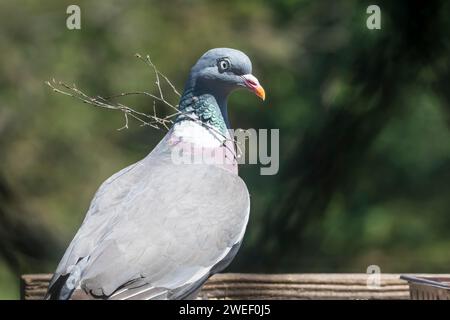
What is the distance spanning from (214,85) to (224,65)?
0.19ft

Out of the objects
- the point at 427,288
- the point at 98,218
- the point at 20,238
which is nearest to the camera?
the point at 427,288

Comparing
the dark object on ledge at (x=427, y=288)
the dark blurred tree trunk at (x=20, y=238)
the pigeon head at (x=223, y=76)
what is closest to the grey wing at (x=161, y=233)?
the pigeon head at (x=223, y=76)

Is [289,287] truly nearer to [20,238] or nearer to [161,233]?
[161,233]

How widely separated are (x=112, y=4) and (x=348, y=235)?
1.07 m

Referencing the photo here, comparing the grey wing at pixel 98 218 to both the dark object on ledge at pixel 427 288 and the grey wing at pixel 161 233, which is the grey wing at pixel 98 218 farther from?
the dark object on ledge at pixel 427 288

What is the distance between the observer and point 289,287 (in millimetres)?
2342

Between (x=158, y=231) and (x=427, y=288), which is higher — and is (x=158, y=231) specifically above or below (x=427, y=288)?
above

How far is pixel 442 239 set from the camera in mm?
3191

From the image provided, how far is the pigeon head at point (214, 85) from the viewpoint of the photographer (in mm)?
2580

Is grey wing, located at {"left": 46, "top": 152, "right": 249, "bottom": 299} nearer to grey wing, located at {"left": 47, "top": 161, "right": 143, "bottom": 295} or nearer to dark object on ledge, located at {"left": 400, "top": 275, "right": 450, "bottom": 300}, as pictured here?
grey wing, located at {"left": 47, "top": 161, "right": 143, "bottom": 295}

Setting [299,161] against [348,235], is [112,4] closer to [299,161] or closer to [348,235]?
[299,161]

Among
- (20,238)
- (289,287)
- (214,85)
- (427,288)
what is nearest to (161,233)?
(289,287)

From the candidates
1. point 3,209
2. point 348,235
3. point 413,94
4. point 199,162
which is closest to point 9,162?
point 3,209
